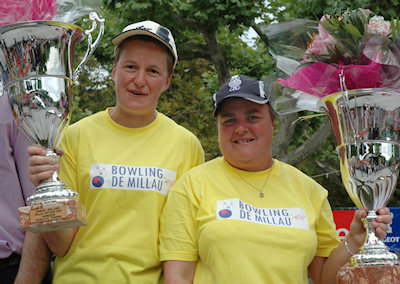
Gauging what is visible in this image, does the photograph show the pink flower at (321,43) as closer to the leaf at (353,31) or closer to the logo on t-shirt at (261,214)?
the leaf at (353,31)

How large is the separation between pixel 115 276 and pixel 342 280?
107 centimetres

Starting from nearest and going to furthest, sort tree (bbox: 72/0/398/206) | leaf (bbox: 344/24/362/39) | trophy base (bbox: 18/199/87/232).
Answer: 1. trophy base (bbox: 18/199/87/232)
2. leaf (bbox: 344/24/362/39)
3. tree (bbox: 72/0/398/206)

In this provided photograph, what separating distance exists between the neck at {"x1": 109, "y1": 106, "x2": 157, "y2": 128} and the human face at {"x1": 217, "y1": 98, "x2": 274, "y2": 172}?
406mm

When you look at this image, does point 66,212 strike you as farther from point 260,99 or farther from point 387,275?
point 387,275

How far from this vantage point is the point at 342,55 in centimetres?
269

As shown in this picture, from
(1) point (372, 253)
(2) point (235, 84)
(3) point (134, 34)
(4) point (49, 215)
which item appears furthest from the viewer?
(2) point (235, 84)

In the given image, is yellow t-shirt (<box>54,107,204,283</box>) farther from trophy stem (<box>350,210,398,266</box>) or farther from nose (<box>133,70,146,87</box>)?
trophy stem (<box>350,210,398,266</box>)

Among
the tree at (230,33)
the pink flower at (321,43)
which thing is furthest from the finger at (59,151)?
the tree at (230,33)

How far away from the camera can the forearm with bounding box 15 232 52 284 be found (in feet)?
9.02

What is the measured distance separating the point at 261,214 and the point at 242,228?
0.16 metres

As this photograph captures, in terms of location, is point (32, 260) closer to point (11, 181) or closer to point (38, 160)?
point (11, 181)

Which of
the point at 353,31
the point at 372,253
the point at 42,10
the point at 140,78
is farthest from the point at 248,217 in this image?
the point at 42,10

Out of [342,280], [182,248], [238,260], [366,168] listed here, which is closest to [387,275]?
[342,280]

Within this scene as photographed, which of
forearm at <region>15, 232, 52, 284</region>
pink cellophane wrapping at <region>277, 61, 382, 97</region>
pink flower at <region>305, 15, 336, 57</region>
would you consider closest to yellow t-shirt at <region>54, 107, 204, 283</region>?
forearm at <region>15, 232, 52, 284</region>
